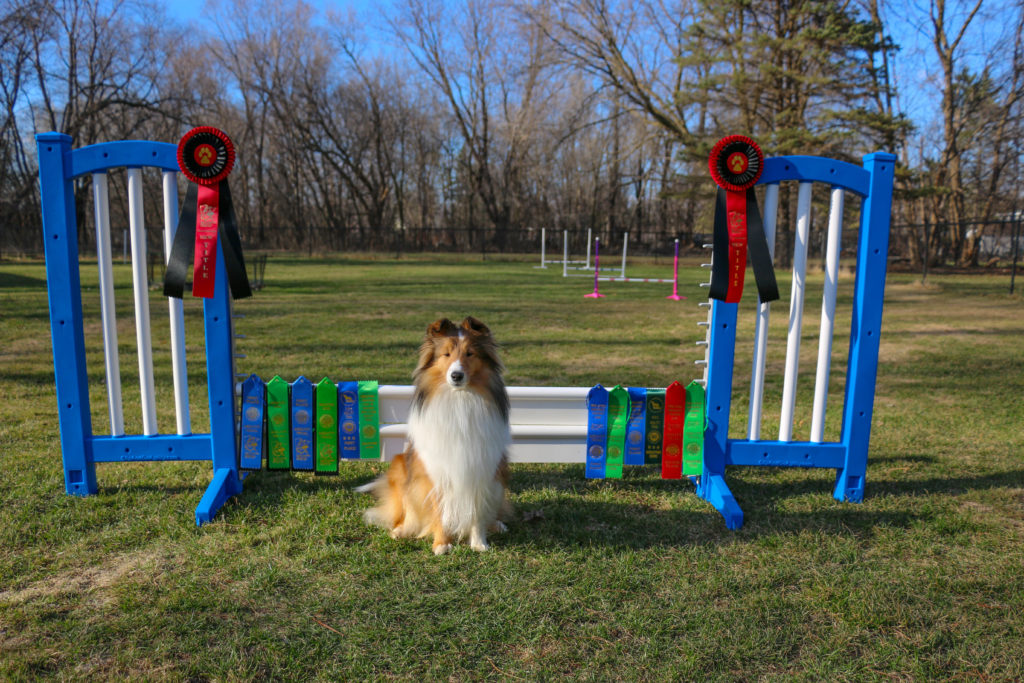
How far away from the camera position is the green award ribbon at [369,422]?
3992 millimetres

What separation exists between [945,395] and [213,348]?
7076 mm

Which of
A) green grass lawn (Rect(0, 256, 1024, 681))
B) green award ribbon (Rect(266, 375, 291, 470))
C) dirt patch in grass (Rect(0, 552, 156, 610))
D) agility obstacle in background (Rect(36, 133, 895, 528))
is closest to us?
green grass lawn (Rect(0, 256, 1024, 681))

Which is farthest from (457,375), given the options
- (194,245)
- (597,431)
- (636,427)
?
(194,245)

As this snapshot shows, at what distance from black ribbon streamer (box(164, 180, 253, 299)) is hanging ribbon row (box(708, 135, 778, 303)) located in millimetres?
2719

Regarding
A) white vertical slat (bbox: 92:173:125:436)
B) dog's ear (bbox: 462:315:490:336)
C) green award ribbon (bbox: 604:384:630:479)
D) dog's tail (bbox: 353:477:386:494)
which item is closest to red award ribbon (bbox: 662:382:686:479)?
green award ribbon (bbox: 604:384:630:479)

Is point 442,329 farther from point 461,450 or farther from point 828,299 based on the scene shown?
point 828,299

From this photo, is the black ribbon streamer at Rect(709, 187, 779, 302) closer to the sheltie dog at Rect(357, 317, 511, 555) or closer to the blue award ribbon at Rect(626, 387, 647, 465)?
the blue award ribbon at Rect(626, 387, 647, 465)

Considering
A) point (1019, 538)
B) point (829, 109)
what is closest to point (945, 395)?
point (1019, 538)

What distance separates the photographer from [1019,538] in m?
3.50

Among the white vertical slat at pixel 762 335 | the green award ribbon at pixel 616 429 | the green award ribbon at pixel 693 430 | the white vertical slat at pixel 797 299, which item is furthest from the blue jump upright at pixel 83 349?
the white vertical slat at pixel 797 299

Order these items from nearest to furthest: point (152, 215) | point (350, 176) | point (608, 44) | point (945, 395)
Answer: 1. point (945, 395)
2. point (608, 44)
3. point (152, 215)
4. point (350, 176)

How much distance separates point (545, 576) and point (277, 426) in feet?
6.40

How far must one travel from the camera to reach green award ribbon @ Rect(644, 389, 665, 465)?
156 inches

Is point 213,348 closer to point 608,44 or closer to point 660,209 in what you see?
point 608,44
